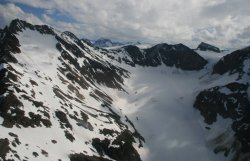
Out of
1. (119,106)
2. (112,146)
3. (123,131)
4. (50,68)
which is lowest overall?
(112,146)

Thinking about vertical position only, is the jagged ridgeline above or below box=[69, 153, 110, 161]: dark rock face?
above

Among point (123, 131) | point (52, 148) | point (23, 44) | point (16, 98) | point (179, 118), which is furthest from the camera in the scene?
point (23, 44)

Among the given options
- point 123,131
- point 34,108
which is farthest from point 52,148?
point 123,131

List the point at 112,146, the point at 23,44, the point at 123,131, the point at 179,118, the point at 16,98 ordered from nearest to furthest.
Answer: the point at 16,98
the point at 112,146
the point at 123,131
the point at 179,118
the point at 23,44

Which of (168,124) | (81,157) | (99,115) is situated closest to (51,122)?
(81,157)

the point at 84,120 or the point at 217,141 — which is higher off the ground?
the point at 84,120

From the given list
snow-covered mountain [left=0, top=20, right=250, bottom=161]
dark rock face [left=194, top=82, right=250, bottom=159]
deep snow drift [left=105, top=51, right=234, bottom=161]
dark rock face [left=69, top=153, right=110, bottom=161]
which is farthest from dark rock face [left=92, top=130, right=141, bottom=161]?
dark rock face [left=194, top=82, right=250, bottom=159]

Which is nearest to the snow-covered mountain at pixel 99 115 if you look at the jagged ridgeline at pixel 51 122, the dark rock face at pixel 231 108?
the jagged ridgeline at pixel 51 122

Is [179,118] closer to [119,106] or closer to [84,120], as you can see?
[119,106]

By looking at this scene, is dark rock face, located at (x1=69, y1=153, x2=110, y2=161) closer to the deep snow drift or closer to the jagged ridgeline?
the jagged ridgeline
